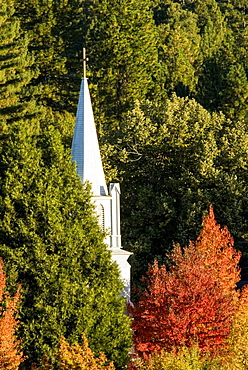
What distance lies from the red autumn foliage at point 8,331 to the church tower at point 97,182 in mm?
6028

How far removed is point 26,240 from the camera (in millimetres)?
41938

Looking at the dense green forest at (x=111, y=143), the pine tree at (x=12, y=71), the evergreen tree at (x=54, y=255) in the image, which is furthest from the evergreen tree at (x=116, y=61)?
the evergreen tree at (x=54, y=255)

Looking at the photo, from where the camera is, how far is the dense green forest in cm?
4197

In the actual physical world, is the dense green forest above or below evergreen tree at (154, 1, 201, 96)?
below

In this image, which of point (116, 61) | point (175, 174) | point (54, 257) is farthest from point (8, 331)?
point (116, 61)

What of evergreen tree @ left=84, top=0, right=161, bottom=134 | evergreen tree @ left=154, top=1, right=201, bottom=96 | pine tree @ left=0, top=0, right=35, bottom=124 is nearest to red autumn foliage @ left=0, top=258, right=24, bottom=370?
pine tree @ left=0, top=0, right=35, bottom=124

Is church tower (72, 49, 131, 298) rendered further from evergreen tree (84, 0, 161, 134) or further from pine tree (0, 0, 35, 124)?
evergreen tree (84, 0, 161, 134)

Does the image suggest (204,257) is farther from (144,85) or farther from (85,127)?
(144,85)

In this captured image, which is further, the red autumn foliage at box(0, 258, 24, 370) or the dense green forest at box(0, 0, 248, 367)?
the dense green forest at box(0, 0, 248, 367)

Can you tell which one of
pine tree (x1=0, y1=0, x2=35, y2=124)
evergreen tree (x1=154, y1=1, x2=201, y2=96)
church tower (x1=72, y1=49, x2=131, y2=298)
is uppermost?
evergreen tree (x1=154, y1=1, x2=201, y2=96)

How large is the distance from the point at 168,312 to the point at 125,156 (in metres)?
17.7

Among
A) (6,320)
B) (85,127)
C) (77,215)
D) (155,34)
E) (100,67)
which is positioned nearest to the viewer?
(6,320)

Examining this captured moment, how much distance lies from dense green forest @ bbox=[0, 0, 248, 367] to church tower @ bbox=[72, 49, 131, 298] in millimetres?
1308

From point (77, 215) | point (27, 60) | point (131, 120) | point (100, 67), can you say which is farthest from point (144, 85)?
point (77, 215)
